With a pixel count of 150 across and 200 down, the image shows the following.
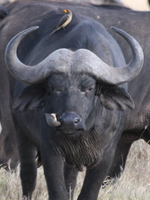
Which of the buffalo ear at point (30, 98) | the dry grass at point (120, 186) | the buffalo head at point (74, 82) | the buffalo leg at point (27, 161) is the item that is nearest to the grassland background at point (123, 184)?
the dry grass at point (120, 186)

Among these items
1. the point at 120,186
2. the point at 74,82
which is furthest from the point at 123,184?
the point at 74,82

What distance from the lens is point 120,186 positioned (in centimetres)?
614

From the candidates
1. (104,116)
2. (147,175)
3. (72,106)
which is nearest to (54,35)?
(104,116)

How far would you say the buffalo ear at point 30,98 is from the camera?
5.16 meters

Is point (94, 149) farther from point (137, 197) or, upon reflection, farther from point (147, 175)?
point (147, 175)

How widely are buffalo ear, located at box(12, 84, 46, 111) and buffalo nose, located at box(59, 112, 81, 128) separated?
2.23 ft

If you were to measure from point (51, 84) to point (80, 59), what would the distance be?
0.98 ft

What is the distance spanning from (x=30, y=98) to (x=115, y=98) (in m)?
0.70

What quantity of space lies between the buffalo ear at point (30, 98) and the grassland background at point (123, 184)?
959mm

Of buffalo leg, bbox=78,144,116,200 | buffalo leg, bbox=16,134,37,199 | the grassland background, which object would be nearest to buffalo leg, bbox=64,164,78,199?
the grassland background

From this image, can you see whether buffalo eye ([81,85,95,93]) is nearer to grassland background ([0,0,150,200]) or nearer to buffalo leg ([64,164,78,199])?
buffalo leg ([64,164,78,199])

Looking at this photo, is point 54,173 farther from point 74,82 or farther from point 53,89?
point 74,82

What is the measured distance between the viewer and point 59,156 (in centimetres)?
525

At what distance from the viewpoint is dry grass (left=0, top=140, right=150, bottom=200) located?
5.84 m
